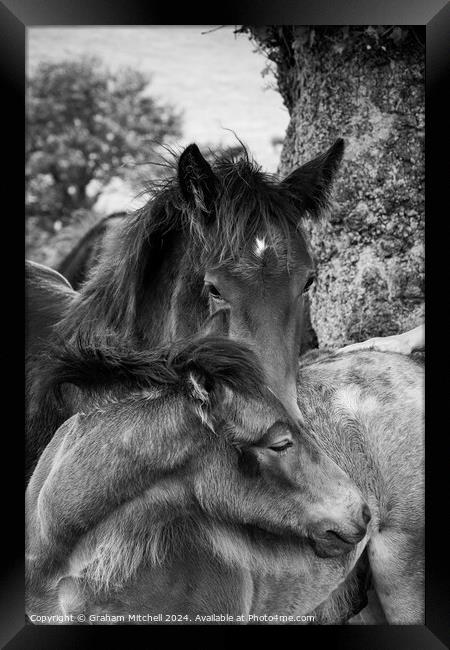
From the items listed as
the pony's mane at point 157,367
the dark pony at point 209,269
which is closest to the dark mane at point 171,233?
the dark pony at point 209,269

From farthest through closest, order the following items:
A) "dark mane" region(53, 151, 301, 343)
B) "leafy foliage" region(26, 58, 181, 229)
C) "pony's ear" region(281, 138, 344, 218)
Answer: "leafy foliage" region(26, 58, 181, 229) → "pony's ear" region(281, 138, 344, 218) → "dark mane" region(53, 151, 301, 343)

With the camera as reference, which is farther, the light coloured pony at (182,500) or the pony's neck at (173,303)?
the pony's neck at (173,303)

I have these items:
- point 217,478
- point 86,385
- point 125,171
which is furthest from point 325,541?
point 125,171

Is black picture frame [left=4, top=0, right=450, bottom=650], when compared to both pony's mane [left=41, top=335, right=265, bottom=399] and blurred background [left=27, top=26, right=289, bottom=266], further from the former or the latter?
pony's mane [left=41, top=335, right=265, bottom=399]

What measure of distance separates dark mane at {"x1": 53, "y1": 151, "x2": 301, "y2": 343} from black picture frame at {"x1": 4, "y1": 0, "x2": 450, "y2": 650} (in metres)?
0.37

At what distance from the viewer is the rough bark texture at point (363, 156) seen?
3119mm

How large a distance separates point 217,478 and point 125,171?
191cm

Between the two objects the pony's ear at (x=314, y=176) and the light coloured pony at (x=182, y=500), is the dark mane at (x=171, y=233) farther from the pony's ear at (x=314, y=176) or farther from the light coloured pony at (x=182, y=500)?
the light coloured pony at (x=182, y=500)

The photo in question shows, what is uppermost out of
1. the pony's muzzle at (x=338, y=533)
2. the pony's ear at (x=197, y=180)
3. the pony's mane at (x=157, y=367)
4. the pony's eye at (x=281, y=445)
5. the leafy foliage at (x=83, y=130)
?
the leafy foliage at (x=83, y=130)

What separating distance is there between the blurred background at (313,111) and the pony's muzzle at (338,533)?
1126 mm

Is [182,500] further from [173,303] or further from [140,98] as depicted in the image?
[140,98]

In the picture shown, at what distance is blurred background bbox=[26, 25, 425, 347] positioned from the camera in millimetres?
3092

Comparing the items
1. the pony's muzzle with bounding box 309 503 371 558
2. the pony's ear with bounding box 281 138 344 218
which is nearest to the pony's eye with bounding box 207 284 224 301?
the pony's ear with bounding box 281 138 344 218

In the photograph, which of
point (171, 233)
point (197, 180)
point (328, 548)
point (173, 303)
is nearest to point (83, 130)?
point (171, 233)
